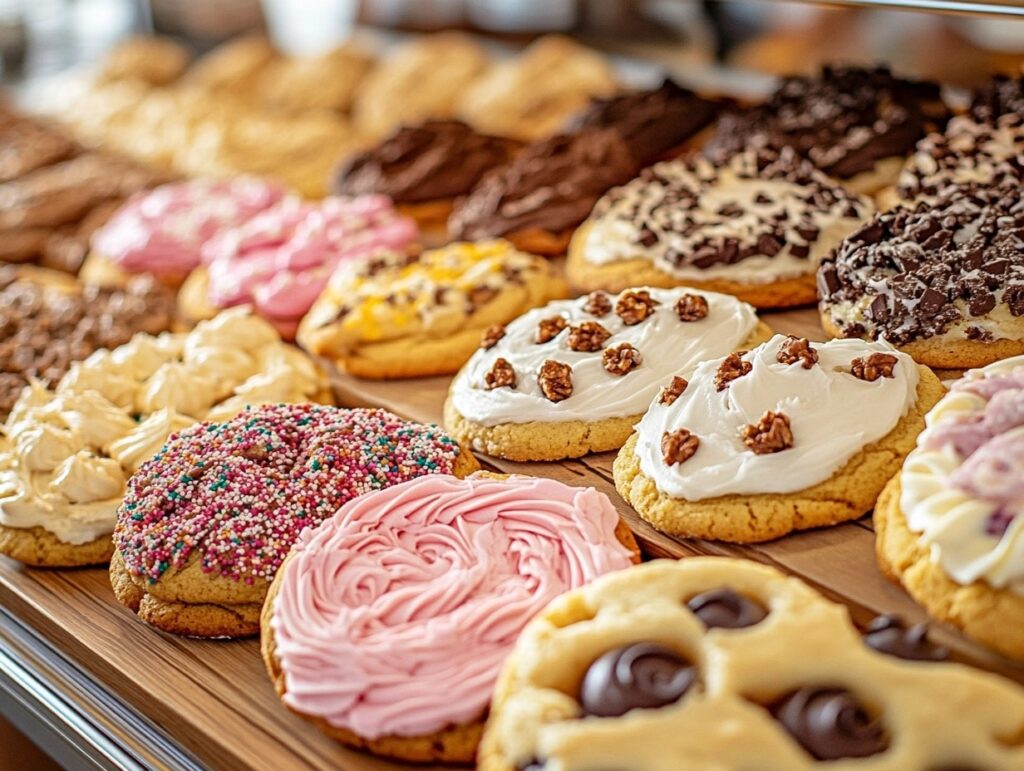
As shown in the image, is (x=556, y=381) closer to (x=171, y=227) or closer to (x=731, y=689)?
(x=731, y=689)

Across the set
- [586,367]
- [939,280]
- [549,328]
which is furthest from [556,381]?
[939,280]

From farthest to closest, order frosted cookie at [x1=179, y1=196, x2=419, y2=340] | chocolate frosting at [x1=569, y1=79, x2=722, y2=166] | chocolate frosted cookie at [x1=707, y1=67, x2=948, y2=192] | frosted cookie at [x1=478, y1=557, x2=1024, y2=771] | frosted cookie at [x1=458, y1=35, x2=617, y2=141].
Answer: frosted cookie at [x1=458, y1=35, x2=617, y2=141]
chocolate frosting at [x1=569, y1=79, x2=722, y2=166]
frosted cookie at [x1=179, y1=196, x2=419, y2=340]
chocolate frosted cookie at [x1=707, y1=67, x2=948, y2=192]
frosted cookie at [x1=478, y1=557, x2=1024, y2=771]

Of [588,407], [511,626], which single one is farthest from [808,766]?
[588,407]

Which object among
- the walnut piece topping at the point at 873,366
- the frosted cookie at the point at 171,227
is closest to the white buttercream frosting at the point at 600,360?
the walnut piece topping at the point at 873,366

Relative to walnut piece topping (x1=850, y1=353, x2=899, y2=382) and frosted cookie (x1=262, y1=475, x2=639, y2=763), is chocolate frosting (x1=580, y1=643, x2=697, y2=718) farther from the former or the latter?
walnut piece topping (x1=850, y1=353, x2=899, y2=382)

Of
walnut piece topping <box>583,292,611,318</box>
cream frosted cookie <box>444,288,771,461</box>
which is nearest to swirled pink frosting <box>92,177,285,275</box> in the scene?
cream frosted cookie <box>444,288,771,461</box>

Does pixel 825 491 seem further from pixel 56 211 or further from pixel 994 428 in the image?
pixel 56 211
